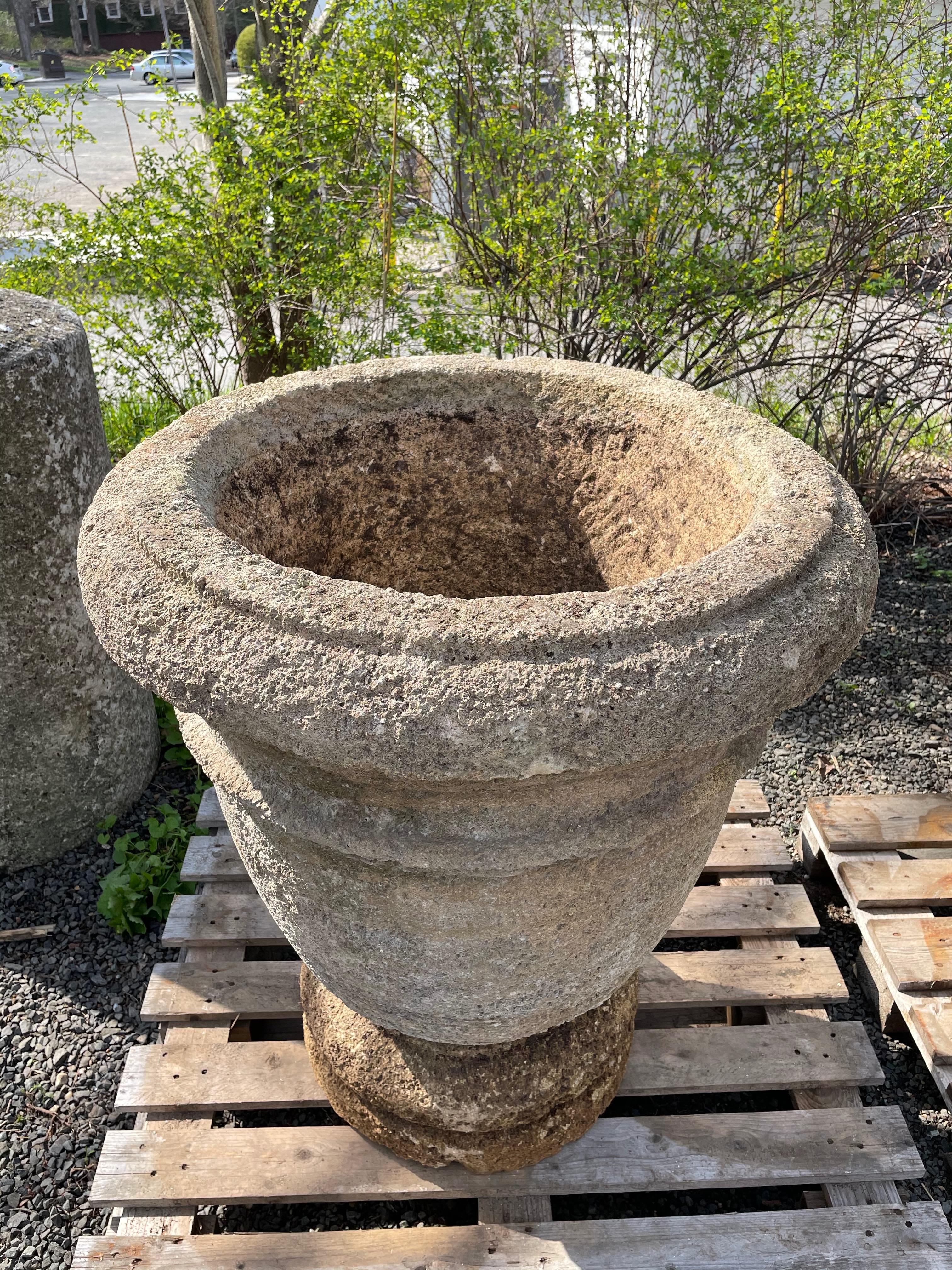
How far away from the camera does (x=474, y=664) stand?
98 cm

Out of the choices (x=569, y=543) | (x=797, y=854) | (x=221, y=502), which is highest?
Result: (x=221, y=502)

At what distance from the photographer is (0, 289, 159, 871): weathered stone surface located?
2.13 metres

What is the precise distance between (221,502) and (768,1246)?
1.46 m

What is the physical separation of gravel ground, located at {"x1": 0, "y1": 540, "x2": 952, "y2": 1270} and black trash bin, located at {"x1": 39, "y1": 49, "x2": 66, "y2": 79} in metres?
23.7

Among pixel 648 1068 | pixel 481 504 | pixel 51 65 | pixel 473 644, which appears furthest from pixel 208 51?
pixel 51 65

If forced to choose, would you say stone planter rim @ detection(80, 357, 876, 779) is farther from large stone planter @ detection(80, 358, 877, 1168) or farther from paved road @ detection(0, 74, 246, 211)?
paved road @ detection(0, 74, 246, 211)

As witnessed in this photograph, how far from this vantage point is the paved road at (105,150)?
941 centimetres

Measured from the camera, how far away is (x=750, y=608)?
1.06 metres

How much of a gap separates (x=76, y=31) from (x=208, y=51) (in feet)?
72.2

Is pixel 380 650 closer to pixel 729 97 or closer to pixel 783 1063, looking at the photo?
pixel 783 1063

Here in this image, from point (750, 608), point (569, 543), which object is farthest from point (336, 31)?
point (750, 608)

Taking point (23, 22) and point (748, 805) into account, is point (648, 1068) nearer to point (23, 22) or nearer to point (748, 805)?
point (748, 805)

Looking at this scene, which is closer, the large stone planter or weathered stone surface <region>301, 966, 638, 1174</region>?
the large stone planter

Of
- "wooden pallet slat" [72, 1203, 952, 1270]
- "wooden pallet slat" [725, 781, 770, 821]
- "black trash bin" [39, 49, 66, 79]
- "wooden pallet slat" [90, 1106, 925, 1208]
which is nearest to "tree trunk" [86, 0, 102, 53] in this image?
"black trash bin" [39, 49, 66, 79]
